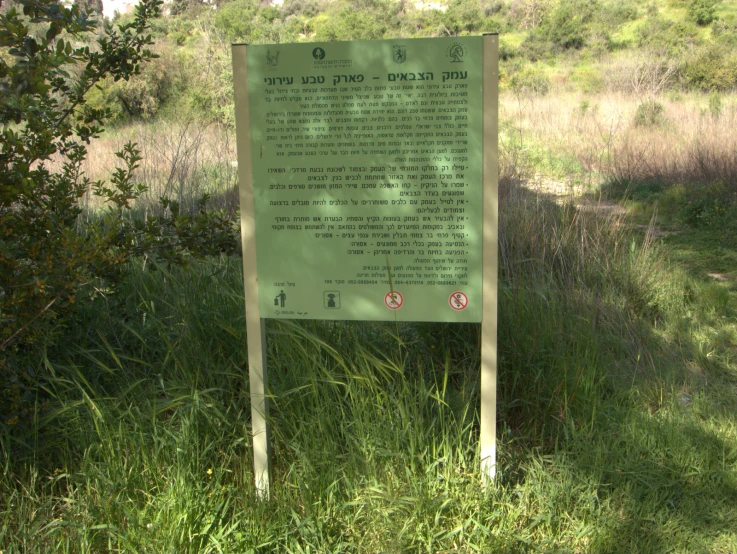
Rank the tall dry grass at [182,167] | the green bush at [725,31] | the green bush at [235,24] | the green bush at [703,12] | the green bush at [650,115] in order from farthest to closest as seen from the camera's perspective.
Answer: the green bush at [703,12] → the green bush at [725,31] → the green bush at [235,24] → the green bush at [650,115] → the tall dry grass at [182,167]

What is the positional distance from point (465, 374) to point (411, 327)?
0.41 meters

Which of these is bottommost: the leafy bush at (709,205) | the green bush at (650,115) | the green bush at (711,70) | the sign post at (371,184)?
the leafy bush at (709,205)

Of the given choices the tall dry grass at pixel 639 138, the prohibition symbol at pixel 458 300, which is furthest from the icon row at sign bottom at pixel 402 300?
the tall dry grass at pixel 639 138

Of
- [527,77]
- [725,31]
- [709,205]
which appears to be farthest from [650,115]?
[725,31]

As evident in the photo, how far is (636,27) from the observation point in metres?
31.8

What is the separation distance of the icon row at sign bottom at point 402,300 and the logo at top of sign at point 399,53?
0.86m

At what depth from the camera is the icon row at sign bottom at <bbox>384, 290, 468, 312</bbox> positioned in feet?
8.18

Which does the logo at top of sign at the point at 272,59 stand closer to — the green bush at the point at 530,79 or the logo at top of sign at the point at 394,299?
the logo at top of sign at the point at 394,299

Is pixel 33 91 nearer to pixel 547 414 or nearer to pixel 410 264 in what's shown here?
pixel 410 264

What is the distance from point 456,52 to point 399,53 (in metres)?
0.21

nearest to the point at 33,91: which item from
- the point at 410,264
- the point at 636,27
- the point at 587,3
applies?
the point at 410,264

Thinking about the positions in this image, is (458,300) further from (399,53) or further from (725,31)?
(725,31)

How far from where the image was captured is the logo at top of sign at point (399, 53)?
7.92 ft

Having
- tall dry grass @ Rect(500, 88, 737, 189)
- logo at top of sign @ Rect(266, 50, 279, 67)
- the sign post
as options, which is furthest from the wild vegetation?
tall dry grass @ Rect(500, 88, 737, 189)
